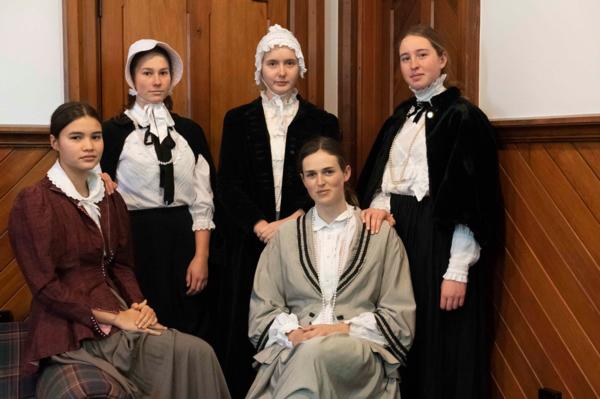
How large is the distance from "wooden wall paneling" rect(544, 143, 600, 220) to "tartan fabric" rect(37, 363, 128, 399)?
1440mm

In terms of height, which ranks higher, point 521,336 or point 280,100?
point 280,100

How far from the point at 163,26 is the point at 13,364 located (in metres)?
1.57

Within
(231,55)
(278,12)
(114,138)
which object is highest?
(278,12)

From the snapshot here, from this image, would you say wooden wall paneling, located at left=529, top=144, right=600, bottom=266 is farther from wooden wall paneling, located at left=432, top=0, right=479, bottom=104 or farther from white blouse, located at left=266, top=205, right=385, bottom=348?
white blouse, located at left=266, top=205, right=385, bottom=348

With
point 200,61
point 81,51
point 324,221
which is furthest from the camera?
point 200,61

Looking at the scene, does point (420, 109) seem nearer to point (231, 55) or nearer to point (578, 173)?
point (578, 173)

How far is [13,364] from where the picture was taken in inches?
88.9

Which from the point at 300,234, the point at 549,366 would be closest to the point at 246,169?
the point at 300,234

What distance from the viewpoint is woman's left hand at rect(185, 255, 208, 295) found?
2707mm

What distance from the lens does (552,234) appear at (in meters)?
2.37

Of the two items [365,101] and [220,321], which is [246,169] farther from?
[365,101]

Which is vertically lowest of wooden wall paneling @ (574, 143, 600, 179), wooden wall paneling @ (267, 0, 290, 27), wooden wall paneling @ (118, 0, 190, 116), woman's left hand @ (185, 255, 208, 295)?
woman's left hand @ (185, 255, 208, 295)

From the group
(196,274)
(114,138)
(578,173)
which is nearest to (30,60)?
(114,138)

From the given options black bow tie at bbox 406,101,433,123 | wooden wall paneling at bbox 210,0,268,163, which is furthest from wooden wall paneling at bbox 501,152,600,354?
wooden wall paneling at bbox 210,0,268,163
